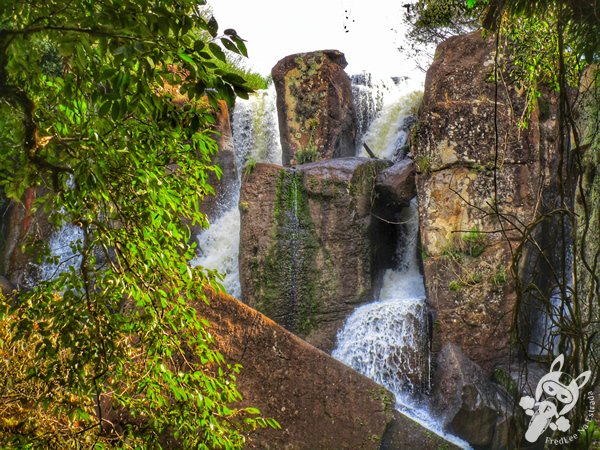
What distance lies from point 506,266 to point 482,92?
8.20ft

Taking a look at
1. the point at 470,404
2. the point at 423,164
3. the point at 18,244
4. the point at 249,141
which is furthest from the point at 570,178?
the point at 249,141

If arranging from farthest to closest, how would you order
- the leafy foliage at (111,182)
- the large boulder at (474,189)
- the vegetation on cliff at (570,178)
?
1. the large boulder at (474,189)
2. the vegetation on cliff at (570,178)
3. the leafy foliage at (111,182)

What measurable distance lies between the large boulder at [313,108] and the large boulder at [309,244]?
3.27 meters

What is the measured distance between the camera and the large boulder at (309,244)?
35.1 ft

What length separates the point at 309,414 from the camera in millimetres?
6293

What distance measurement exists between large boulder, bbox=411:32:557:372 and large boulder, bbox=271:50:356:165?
4.27m

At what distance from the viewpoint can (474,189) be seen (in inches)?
384

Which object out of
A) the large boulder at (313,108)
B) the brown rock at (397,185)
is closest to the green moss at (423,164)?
the brown rock at (397,185)

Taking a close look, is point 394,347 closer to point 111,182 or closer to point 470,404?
point 470,404

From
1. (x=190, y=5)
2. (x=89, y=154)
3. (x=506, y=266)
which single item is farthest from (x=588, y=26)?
(x=506, y=266)

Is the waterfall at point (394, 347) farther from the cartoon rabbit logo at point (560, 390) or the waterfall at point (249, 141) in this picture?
the cartoon rabbit logo at point (560, 390)

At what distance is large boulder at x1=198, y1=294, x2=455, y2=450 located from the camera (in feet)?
20.5

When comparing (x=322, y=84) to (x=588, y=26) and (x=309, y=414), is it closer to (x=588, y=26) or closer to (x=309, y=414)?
(x=309, y=414)

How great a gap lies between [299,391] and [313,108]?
9.09 metres
